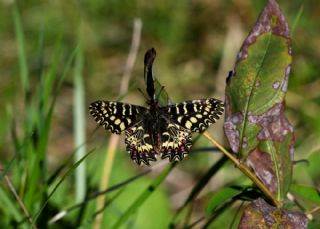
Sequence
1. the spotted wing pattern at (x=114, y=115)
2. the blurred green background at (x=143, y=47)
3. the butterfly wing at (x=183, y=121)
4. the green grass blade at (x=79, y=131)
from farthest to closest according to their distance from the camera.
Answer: the blurred green background at (x=143, y=47) → the green grass blade at (x=79, y=131) → the spotted wing pattern at (x=114, y=115) → the butterfly wing at (x=183, y=121)

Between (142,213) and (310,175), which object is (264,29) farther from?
(310,175)

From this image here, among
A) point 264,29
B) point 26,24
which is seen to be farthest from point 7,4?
point 264,29

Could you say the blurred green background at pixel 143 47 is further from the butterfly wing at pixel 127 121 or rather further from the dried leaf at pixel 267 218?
the dried leaf at pixel 267 218

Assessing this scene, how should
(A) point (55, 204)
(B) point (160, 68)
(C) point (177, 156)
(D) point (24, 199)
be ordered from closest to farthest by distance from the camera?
(C) point (177, 156), (D) point (24, 199), (A) point (55, 204), (B) point (160, 68)

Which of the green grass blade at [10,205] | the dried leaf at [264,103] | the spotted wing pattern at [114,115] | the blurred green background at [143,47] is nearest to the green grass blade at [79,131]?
the green grass blade at [10,205]

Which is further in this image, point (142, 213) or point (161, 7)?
point (161, 7)

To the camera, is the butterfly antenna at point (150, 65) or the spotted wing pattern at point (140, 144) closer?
the butterfly antenna at point (150, 65)

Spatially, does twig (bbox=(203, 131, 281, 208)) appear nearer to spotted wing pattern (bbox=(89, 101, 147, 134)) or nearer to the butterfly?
the butterfly
